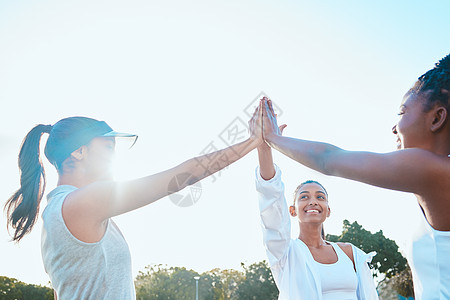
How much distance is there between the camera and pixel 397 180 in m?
2.19

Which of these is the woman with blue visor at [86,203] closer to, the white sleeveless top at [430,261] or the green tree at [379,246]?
the white sleeveless top at [430,261]

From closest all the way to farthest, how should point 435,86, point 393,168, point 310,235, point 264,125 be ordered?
point 393,168 → point 435,86 → point 264,125 → point 310,235

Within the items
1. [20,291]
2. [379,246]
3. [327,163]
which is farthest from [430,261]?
[20,291]

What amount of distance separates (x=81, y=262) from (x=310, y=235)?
313 centimetres

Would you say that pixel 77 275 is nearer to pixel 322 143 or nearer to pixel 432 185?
pixel 322 143

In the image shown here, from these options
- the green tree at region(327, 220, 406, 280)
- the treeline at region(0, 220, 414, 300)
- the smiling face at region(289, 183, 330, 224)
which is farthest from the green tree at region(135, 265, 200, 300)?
the smiling face at region(289, 183, 330, 224)

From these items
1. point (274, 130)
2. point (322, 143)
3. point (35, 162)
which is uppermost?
point (274, 130)

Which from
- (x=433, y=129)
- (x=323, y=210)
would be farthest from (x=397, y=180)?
(x=323, y=210)

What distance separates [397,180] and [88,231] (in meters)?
1.85

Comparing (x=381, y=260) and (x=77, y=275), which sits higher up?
(x=381, y=260)

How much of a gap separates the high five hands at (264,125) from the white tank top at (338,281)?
1.54 metres

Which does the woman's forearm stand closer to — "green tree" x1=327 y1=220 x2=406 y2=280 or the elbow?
the elbow

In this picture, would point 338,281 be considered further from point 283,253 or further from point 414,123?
point 414,123

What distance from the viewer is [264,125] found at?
397 cm
